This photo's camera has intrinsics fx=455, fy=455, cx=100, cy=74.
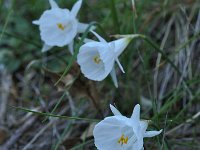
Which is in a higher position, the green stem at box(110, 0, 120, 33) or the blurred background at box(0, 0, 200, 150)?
the green stem at box(110, 0, 120, 33)

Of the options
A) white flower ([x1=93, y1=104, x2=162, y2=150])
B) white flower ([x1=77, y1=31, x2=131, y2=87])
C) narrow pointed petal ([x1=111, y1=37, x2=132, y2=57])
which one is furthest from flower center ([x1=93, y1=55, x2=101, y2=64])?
white flower ([x1=93, y1=104, x2=162, y2=150])

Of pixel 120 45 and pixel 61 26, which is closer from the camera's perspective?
pixel 120 45

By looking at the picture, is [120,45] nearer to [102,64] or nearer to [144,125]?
Result: [102,64]

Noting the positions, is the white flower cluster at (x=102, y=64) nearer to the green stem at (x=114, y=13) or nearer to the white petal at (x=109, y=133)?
the white petal at (x=109, y=133)

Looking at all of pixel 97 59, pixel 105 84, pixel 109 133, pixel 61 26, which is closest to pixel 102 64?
pixel 97 59

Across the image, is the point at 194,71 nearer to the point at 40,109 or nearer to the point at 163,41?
the point at 163,41

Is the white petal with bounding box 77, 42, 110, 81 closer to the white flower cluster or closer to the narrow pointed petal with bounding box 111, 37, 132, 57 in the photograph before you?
the white flower cluster
